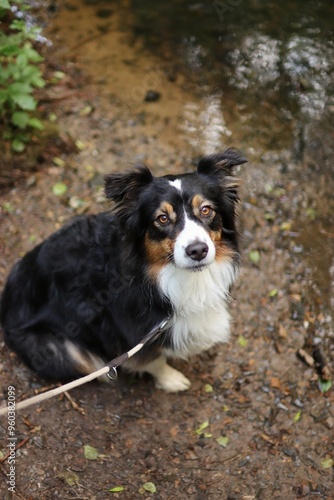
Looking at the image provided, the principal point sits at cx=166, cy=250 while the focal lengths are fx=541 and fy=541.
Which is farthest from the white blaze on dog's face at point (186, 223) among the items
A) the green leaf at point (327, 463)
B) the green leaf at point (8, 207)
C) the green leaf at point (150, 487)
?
the green leaf at point (8, 207)

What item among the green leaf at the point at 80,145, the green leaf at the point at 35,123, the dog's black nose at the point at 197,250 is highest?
the green leaf at the point at 35,123

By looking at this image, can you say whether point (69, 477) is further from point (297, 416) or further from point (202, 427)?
point (297, 416)

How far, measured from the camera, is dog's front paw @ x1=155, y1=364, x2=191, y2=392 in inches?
179

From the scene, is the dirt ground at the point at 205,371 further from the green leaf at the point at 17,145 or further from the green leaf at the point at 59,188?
the green leaf at the point at 17,145

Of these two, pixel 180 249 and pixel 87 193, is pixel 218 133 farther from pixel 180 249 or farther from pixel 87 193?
pixel 180 249

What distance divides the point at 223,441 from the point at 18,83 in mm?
3852

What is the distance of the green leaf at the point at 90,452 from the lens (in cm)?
405

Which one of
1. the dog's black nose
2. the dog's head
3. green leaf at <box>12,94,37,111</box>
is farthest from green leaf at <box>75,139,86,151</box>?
the dog's black nose

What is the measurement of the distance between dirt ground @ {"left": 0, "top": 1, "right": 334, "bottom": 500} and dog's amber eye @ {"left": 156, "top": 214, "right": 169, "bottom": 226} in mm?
1698

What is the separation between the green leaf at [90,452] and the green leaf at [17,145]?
130 inches

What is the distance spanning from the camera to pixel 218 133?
21.2 ft

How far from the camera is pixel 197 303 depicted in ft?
12.8

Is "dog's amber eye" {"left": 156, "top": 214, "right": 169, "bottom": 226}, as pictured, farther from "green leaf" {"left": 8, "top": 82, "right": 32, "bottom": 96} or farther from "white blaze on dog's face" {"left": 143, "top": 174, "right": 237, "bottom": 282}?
"green leaf" {"left": 8, "top": 82, "right": 32, "bottom": 96}

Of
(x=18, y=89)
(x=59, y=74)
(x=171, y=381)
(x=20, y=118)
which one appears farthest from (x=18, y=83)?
(x=171, y=381)
